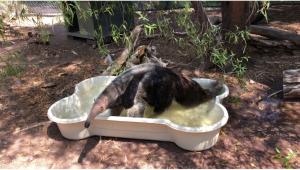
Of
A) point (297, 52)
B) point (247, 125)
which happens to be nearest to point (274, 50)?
point (297, 52)

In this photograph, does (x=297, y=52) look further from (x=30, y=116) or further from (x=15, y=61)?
(x=15, y=61)

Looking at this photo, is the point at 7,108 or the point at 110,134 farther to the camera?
the point at 7,108

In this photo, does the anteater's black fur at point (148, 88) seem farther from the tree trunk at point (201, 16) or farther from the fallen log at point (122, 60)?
the fallen log at point (122, 60)

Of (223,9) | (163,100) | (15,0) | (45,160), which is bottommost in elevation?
(45,160)

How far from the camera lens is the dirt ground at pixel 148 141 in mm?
3186

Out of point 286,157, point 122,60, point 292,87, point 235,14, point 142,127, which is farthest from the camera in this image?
point 122,60

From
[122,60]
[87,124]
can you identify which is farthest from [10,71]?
[122,60]

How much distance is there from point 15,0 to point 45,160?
148 cm

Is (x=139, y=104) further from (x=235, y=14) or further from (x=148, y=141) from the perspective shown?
(x=235, y=14)

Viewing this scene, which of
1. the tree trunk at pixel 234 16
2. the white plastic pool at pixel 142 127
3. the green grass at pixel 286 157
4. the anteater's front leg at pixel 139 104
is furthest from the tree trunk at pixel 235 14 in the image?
the green grass at pixel 286 157

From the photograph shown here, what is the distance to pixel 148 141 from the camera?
3.43 metres

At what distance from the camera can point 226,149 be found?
3264 mm

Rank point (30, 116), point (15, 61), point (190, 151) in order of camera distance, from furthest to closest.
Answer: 1. point (15, 61)
2. point (30, 116)
3. point (190, 151)

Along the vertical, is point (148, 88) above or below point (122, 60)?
Result: below
